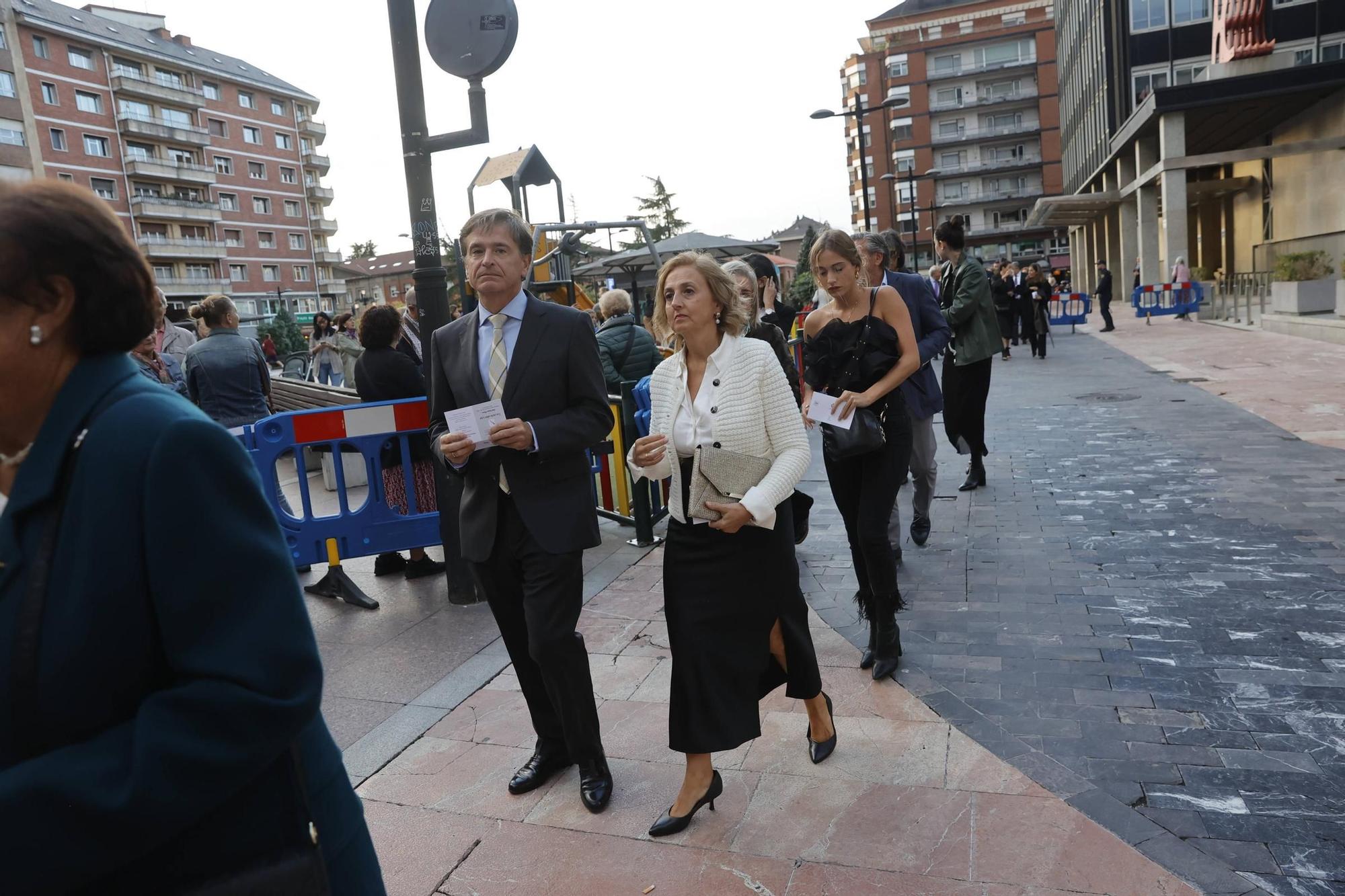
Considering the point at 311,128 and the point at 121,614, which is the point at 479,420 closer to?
the point at 121,614

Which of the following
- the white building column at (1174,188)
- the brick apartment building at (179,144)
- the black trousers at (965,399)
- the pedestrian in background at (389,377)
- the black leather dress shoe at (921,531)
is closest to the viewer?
the black leather dress shoe at (921,531)

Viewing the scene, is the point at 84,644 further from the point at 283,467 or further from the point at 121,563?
the point at 283,467

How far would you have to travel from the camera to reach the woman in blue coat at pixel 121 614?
1.16m

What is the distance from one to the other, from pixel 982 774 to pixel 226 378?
5.95m

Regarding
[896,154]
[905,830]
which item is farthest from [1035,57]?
[905,830]

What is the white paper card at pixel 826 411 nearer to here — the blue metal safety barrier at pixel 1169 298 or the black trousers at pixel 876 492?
the black trousers at pixel 876 492

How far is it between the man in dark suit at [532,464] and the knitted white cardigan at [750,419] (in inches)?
10.0

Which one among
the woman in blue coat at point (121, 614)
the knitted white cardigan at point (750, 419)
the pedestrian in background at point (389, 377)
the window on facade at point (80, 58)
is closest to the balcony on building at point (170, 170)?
the window on facade at point (80, 58)

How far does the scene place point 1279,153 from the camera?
28.1 m

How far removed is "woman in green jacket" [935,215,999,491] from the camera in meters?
7.58

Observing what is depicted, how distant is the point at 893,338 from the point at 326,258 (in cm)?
8532

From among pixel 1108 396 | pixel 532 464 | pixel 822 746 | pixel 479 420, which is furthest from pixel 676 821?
pixel 1108 396

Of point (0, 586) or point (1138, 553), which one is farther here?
point (1138, 553)

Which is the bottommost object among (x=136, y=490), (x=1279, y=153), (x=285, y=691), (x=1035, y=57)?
(x=285, y=691)
